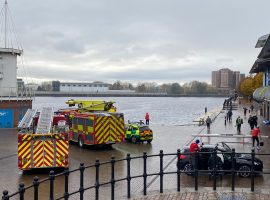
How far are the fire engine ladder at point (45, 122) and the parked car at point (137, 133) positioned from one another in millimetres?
7971

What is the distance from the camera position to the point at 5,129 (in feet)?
123

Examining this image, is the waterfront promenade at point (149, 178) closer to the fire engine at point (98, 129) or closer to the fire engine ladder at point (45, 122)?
the fire engine at point (98, 129)

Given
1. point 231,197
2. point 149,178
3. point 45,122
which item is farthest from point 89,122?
point 231,197

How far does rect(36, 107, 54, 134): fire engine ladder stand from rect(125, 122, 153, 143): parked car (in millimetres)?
7971

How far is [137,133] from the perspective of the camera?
28.7 m

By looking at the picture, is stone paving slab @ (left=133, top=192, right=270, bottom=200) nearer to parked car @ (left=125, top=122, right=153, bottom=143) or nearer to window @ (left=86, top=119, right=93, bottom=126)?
window @ (left=86, top=119, right=93, bottom=126)

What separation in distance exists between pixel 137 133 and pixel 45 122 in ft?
33.0

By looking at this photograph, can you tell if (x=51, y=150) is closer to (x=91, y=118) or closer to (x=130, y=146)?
(x=91, y=118)

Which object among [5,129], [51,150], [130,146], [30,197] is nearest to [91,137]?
[130,146]

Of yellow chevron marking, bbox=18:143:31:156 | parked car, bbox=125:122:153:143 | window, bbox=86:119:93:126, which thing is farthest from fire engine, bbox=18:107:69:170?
parked car, bbox=125:122:153:143

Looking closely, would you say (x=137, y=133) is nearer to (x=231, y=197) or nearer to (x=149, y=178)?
(x=149, y=178)

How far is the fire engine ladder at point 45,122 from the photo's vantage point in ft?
60.7

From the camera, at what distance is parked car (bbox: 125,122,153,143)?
93.4 feet

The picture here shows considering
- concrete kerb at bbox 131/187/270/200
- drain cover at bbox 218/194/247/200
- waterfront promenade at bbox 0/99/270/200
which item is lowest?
waterfront promenade at bbox 0/99/270/200
